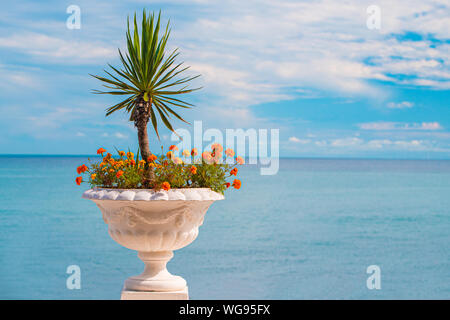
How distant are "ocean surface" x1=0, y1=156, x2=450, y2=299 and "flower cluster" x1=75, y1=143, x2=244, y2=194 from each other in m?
7.98

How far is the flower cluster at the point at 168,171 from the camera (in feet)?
11.9

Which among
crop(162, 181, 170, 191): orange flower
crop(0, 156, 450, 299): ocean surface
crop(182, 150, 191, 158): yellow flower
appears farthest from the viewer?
crop(0, 156, 450, 299): ocean surface

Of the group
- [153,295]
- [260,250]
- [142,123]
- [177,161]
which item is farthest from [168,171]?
[260,250]

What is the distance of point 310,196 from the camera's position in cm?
2955

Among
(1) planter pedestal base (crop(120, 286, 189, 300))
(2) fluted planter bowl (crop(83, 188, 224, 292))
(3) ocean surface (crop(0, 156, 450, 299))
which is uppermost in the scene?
(2) fluted planter bowl (crop(83, 188, 224, 292))

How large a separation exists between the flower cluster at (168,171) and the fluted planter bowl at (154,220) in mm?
130

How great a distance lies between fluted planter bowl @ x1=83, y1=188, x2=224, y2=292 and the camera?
136 inches

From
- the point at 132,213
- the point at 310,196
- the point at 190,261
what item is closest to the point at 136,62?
the point at 132,213

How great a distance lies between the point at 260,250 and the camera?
15664mm

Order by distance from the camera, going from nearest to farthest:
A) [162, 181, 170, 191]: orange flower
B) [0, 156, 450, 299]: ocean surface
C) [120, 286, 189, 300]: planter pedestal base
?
[162, 181, 170, 191]: orange flower < [120, 286, 189, 300]: planter pedestal base < [0, 156, 450, 299]: ocean surface

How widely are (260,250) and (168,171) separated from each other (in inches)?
486

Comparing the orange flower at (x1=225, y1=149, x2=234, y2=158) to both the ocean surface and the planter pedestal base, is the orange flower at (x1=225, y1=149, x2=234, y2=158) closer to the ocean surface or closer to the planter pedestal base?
the planter pedestal base

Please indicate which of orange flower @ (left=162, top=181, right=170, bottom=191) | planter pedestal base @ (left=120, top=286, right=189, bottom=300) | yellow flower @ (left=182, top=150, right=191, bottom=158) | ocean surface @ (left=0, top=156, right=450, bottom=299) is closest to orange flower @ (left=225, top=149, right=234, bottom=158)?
yellow flower @ (left=182, top=150, right=191, bottom=158)
